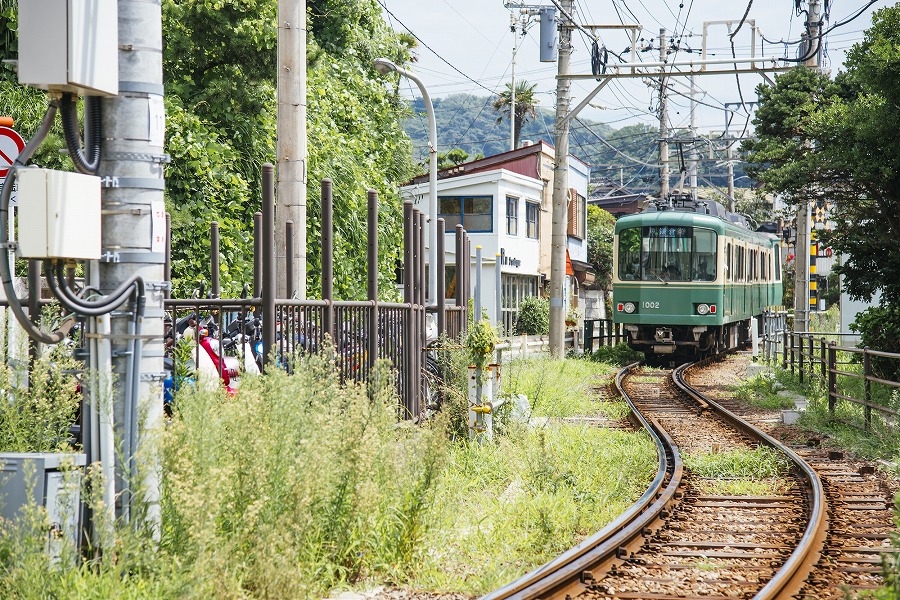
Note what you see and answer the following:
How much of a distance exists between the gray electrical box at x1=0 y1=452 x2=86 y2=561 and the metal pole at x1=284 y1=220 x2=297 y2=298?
447 cm

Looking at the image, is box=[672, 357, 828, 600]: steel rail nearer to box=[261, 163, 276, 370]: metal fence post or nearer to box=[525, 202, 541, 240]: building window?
box=[261, 163, 276, 370]: metal fence post

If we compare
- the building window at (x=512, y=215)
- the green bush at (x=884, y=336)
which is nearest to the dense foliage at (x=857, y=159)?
the green bush at (x=884, y=336)

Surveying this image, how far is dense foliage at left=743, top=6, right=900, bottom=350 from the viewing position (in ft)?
46.6

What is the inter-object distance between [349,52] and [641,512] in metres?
20.0

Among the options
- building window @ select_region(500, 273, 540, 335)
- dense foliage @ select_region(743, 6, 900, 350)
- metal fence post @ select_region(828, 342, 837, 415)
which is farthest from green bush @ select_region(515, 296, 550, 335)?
A: metal fence post @ select_region(828, 342, 837, 415)

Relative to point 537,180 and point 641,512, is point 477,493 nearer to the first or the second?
point 641,512

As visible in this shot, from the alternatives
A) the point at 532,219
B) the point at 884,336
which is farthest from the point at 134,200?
the point at 532,219

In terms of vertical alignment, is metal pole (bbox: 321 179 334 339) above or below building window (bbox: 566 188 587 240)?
below

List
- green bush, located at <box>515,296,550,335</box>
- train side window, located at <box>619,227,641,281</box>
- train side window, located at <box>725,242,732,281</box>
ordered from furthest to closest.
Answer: green bush, located at <box>515,296,550,335</box> < train side window, located at <box>725,242,732,281</box> < train side window, located at <box>619,227,641,281</box>

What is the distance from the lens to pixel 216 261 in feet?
34.1

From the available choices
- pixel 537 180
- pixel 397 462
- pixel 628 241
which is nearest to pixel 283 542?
pixel 397 462

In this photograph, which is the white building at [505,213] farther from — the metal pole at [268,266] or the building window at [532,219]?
the metal pole at [268,266]

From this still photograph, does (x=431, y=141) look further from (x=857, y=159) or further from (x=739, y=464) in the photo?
(x=739, y=464)

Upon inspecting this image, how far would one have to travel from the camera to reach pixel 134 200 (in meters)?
5.22
